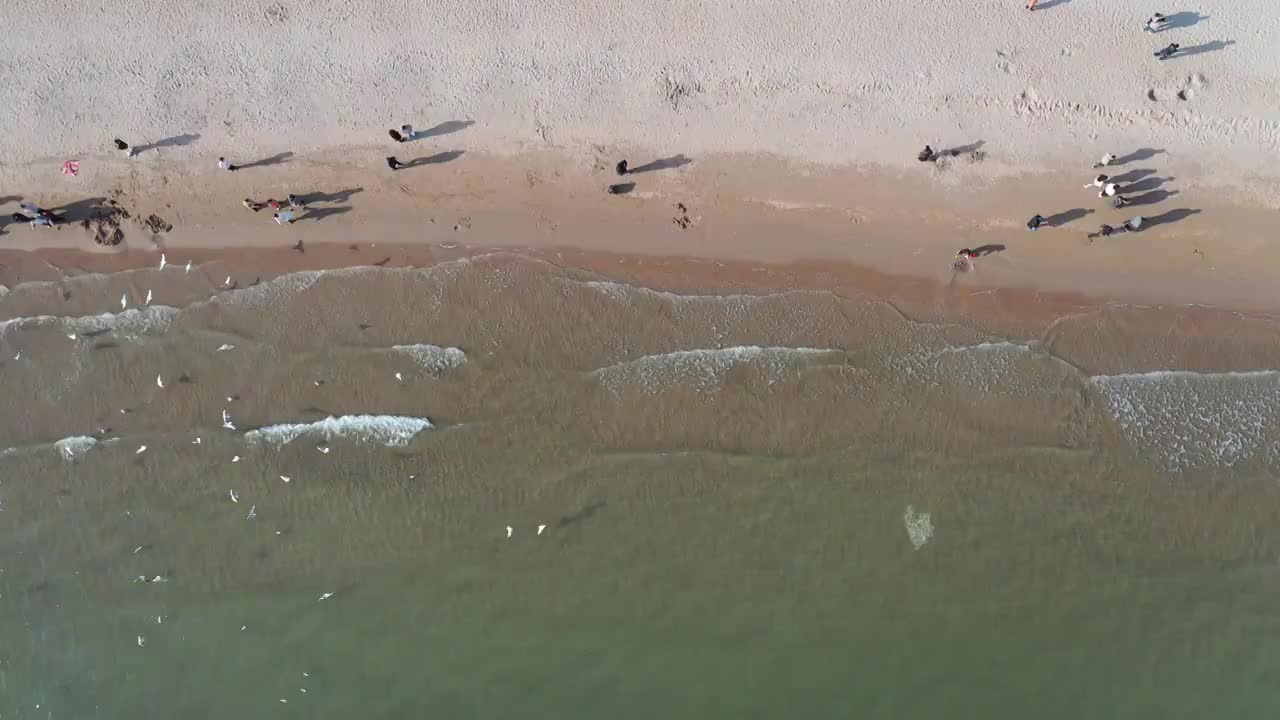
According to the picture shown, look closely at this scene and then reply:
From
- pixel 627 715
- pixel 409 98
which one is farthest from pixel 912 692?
pixel 409 98

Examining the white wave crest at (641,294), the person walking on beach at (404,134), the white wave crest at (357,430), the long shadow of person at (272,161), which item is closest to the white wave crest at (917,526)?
the white wave crest at (641,294)

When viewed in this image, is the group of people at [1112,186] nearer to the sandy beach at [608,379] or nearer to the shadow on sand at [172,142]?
the sandy beach at [608,379]

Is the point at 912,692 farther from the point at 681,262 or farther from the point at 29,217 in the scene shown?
the point at 29,217

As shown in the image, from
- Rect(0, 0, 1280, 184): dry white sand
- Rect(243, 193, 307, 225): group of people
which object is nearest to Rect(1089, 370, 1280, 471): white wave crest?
Rect(0, 0, 1280, 184): dry white sand

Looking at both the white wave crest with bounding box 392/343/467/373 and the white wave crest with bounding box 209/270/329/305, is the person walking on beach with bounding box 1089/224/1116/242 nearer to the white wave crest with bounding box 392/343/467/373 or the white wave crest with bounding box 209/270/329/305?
the white wave crest with bounding box 392/343/467/373

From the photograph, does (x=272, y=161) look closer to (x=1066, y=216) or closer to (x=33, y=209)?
(x=33, y=209)
